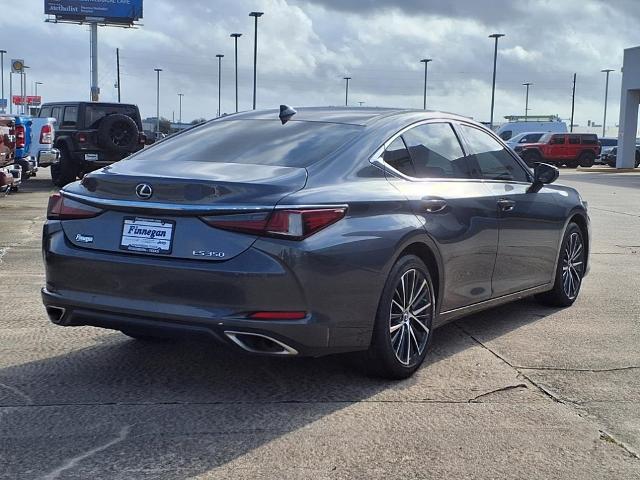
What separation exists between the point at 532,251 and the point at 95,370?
130 inches

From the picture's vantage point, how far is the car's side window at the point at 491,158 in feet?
19.1

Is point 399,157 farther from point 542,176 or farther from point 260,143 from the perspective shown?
point 542,176

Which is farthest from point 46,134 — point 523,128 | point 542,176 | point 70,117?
point 523,128

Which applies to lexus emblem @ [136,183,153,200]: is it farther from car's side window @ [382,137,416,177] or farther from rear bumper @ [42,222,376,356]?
car's side window @ [382,137,416,177]

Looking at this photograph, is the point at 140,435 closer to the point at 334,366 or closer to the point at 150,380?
the point at 150,380

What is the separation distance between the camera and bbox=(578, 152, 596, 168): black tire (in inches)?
1822

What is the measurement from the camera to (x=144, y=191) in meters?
4.29

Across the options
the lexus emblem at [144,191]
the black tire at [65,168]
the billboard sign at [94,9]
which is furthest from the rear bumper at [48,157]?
the billboard sign at [94,9]

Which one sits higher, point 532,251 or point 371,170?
point 371,170

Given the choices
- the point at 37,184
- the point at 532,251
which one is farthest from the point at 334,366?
the point at 37,184

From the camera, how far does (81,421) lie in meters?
4.02

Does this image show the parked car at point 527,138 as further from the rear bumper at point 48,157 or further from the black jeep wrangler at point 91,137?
the rear bumper at point 48,157

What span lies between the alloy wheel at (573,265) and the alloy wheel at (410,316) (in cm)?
230

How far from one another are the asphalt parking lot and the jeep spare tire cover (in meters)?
13.2
